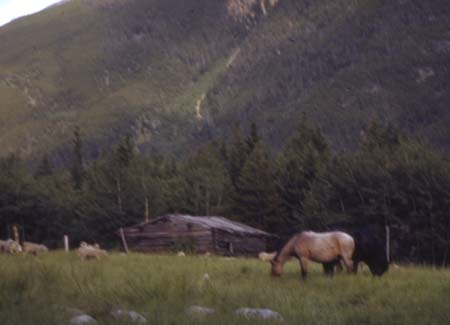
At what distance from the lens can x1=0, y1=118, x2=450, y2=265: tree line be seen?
54.6 m

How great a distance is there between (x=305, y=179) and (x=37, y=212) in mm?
27404

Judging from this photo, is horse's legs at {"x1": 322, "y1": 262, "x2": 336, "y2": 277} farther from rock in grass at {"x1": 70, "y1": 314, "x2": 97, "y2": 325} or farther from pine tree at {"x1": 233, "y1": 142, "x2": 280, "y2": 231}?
pine tree at {"x1": 233, "y1": 142, "x2": 280, "y2": 231}

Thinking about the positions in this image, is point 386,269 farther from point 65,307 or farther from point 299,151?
point 299,151

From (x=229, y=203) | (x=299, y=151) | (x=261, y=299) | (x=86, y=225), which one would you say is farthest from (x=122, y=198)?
(x=261, y=299)

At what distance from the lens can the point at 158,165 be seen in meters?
80.2

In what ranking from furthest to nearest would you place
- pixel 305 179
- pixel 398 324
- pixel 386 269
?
pixel 305 179
pixel 386 269
pixel 398 324

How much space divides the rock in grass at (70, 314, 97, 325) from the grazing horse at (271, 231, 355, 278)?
9.78 meters

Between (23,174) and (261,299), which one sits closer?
(261,299)

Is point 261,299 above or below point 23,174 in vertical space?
below

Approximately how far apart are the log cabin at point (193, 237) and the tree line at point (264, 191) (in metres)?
6.70

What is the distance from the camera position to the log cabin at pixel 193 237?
4997 centimetres

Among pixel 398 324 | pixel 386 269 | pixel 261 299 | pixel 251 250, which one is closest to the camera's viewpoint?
pixel 398 324

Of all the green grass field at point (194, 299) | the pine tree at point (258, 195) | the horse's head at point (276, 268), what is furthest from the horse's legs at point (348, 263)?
the pine tree at point (258, 195)

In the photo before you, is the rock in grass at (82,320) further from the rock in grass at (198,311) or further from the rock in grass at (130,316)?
the rock in grass at (198,311)
